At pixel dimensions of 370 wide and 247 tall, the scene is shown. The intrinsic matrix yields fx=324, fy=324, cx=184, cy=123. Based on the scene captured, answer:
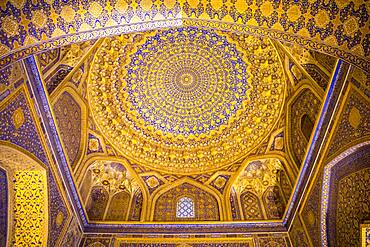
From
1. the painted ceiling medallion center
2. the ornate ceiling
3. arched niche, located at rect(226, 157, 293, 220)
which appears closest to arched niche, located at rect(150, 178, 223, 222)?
the ornate ceiling

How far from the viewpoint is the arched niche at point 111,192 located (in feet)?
30.3

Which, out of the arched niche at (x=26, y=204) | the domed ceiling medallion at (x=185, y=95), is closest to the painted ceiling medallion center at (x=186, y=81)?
the domed ceiling medallion at (x=185, y=95)

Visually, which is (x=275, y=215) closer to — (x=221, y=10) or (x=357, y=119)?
(x=357, y=119)

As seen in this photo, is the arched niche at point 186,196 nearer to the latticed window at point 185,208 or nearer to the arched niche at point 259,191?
the latticed window at point 185,208

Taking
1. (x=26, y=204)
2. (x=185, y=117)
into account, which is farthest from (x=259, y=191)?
(x=26, y=204)

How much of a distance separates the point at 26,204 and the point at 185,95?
539cm

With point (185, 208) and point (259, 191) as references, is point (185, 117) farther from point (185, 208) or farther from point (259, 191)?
point (259, 191)

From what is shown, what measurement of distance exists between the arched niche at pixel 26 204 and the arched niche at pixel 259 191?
501cm

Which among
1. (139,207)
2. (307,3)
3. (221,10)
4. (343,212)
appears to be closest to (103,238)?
(139,207)

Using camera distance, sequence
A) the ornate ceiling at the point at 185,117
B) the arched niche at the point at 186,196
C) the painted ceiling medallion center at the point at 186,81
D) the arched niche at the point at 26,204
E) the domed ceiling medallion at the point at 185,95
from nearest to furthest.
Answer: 1. the ornate ceiling at the point at 185,117
2. the arched niche at the point at 26,204
3. the domed ceiling medallion at the point at 185,95
4. the painted ceiling medallion center at the point at 186,81
5. the arched niche at the point at 186,196

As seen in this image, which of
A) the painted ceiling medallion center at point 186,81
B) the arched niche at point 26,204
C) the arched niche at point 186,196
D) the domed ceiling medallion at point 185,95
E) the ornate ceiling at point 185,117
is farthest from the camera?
the arched niche at point 186,196

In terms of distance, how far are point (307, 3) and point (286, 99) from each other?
4221 mm

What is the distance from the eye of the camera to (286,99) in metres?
8.56

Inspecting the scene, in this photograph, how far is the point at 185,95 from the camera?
10172mm
